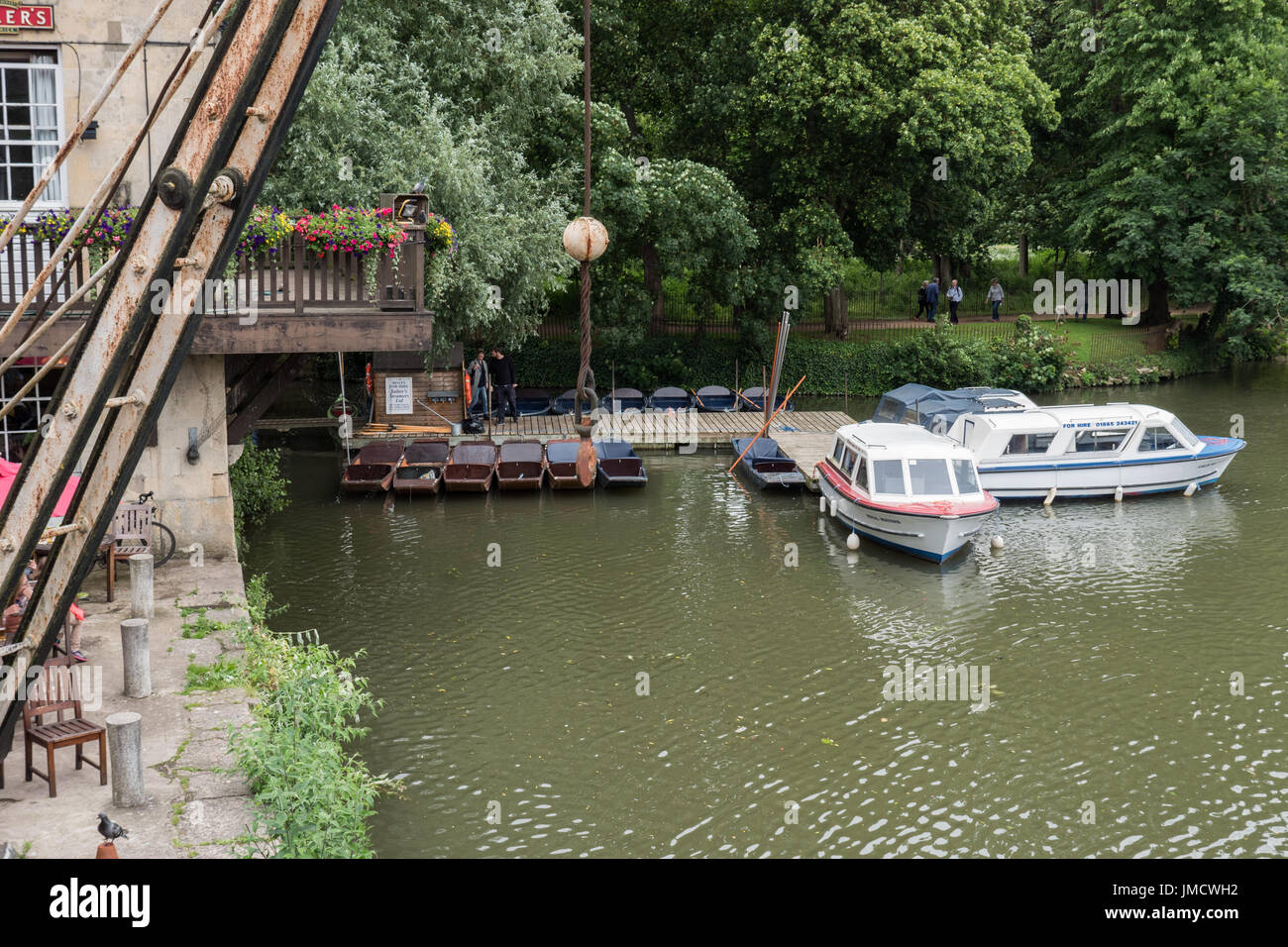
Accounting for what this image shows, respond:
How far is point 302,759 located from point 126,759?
56.6 inches

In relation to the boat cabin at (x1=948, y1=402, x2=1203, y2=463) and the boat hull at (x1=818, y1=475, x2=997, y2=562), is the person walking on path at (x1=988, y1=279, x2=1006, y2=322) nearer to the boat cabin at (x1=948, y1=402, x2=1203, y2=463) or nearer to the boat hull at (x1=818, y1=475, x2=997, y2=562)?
the boat cabin at (x1=948, y1=402, x2=1203, y2=463)

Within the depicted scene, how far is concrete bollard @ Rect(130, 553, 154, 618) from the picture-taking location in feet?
50.5

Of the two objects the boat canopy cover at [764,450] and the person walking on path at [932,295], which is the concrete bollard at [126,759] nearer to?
the boat canopy cover at [764,450]

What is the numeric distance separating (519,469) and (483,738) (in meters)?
13.1

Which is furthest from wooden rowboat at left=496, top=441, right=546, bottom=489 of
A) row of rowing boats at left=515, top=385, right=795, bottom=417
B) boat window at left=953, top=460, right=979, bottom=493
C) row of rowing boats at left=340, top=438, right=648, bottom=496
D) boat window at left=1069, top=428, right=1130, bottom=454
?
boat window at left=1069, top=428, right=1130, bottom=454

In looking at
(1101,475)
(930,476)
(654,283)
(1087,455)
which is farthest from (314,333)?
(654,283)

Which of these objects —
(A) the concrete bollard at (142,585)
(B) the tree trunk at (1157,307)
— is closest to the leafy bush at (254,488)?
(A) the concrete bollard at (142,585)

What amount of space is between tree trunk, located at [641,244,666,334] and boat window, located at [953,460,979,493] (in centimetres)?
1591

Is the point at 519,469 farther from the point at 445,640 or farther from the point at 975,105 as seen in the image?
the point at 975,105

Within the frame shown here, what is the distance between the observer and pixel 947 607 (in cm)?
1967

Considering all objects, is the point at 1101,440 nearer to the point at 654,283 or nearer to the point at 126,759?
the point at 654,283

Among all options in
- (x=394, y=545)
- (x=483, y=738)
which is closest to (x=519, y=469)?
(x=394, y=545)

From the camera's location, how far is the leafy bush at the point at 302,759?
10188 millimetres

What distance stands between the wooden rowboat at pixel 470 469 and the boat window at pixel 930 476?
29.0 feet
